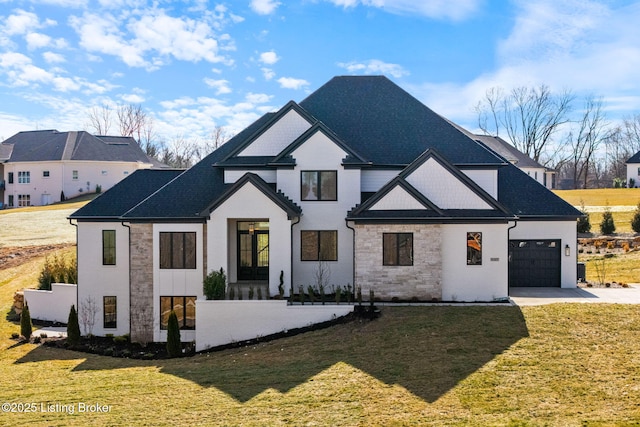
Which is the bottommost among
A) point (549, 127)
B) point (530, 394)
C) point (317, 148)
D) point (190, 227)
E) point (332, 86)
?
point (530, 394)

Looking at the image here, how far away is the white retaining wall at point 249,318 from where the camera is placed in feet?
58.9

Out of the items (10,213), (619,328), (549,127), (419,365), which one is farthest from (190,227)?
(549,127)

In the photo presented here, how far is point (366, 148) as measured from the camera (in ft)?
73.6

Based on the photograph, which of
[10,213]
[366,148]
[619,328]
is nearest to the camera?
[619,328]

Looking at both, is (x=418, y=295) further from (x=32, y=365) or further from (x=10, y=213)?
(x=10, y=213)

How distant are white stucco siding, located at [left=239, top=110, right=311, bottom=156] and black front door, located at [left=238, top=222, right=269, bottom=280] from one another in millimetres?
3410

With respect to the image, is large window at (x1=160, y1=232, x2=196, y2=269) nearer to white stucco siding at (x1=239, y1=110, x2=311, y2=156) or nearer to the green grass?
the green grass

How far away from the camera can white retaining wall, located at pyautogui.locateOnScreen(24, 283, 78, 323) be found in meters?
23.3

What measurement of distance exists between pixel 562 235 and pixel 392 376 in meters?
14.0

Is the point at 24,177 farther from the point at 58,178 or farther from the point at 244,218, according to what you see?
the point at 244,218

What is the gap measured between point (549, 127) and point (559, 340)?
76197 millimetres

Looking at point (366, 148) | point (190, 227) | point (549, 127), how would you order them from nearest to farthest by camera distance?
point (190, 227)
point (366, 148)
point (549, 127)

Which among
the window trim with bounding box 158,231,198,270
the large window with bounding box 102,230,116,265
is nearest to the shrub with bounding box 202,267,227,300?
the window trim with bounding box 158,231,198,270

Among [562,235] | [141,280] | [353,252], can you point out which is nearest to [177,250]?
[141,280]
